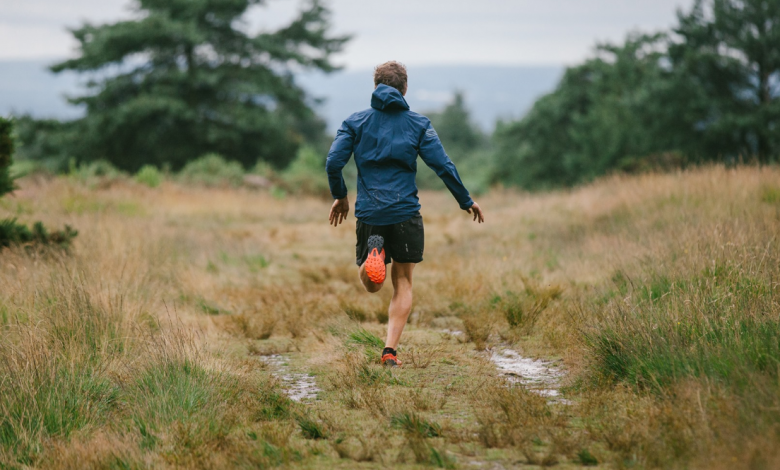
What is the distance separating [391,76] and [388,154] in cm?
Answer: 61

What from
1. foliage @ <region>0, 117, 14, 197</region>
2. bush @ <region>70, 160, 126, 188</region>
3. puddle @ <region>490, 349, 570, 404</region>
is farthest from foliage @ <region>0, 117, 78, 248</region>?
bush @ <region>70, 160, 126, 188</region>

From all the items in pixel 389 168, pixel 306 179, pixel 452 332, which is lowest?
pixel 452 332

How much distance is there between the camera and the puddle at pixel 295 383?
15.0ft

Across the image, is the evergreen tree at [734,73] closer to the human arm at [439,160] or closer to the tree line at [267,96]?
the tree line at [267,96]

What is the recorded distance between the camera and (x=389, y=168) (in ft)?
16.9

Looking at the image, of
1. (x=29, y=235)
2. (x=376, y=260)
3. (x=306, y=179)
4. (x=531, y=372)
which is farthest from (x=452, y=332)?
(x=306, y=179)

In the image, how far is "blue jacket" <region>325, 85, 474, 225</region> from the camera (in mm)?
5094

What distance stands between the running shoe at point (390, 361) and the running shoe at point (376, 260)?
589 millimetres

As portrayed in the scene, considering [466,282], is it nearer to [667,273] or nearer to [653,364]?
[667,273]

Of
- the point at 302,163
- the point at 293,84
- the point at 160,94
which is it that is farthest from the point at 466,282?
the point at 293,84

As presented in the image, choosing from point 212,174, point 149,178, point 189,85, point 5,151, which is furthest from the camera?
point 189,85

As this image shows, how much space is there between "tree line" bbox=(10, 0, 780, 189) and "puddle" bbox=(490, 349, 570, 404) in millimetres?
22500

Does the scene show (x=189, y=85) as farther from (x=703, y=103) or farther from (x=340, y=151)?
(x=340, y=151)

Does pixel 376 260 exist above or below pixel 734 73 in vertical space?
below
